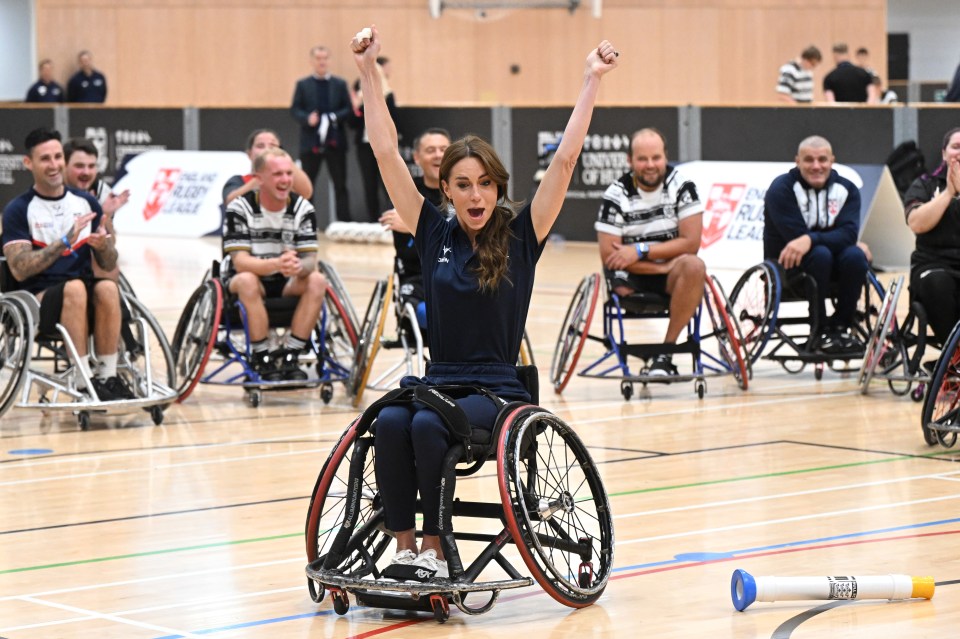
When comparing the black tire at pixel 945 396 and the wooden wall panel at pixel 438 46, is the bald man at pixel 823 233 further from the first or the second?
the wooden wall panel at pixel 438 46

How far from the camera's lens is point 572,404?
8.16 m

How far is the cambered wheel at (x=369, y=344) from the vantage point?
793 cm

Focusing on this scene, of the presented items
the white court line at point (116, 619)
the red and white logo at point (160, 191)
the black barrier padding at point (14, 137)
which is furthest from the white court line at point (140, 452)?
the black barrier padding at point (14, 137)

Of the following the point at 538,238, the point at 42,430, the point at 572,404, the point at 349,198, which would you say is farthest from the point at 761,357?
the point at 349,198

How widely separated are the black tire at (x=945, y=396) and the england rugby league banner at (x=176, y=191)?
12.6m

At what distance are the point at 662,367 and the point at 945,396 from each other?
200 cm

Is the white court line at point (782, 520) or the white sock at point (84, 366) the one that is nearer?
the white court line at point (782, 520)

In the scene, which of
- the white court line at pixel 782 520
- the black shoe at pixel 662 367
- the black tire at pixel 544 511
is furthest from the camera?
the black shoe at pixel 662 367

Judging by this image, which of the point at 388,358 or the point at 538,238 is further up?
the point at 538,238

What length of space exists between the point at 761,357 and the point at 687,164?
6045 millimetres

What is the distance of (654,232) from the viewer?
27.5 ft

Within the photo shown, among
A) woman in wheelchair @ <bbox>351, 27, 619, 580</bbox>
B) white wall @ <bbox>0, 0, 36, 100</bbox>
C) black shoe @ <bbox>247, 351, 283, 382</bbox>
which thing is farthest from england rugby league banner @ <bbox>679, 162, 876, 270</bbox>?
white wall @ <bbox>0, 0, 36, 100</bbox>

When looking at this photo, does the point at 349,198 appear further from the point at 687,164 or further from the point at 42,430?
the point at 42,430

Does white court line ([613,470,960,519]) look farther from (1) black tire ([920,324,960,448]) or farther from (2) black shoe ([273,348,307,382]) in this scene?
(2) black shoe ([273,348,307,382])
